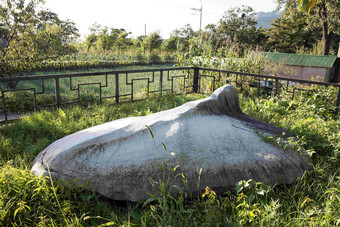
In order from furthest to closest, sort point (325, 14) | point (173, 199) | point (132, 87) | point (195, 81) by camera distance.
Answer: point (325, 14) < point (195, 81) < point (132, 87) < point (173, 199)

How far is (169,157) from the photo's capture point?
231 centimetres

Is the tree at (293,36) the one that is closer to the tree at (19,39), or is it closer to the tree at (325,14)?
the tree at (325,14)

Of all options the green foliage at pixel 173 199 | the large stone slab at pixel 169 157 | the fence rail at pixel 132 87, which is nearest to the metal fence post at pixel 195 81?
the fence rail at pixel 132 87

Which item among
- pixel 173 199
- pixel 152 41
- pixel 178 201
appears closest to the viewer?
pixel 178 201

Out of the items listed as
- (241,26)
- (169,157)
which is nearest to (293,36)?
(241,26)

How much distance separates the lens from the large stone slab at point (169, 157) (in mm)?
2201

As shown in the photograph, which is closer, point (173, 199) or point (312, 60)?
point (173, 199)

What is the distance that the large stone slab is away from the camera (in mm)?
2201

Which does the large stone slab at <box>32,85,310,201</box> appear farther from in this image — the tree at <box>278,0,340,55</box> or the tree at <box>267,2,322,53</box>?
the tree at <box>267,2,322,53</box>

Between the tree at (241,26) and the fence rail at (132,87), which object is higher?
the tree at (241,26)

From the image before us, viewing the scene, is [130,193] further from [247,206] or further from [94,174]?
[247,206]

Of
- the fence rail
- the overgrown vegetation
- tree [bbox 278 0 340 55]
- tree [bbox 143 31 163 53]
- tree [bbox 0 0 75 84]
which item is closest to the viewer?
the overgrown vegetation

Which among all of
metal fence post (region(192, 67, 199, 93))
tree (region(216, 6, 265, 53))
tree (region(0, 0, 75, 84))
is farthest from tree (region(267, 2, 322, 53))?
tree (region(0, 0, 75, 84))

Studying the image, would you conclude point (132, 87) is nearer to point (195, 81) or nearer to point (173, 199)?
point (195, 81)
